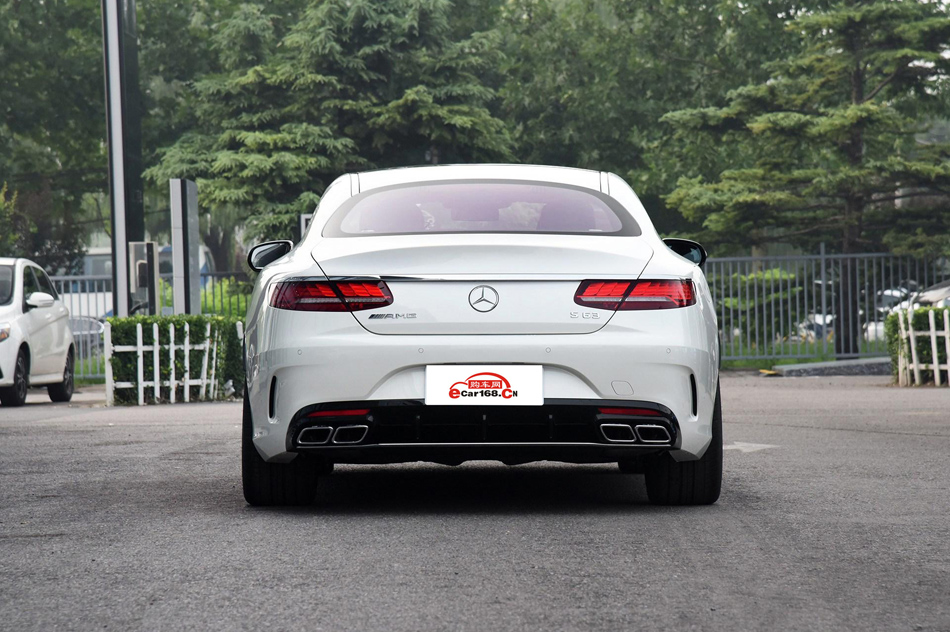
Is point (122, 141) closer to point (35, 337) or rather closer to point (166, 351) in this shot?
point (35, 337)

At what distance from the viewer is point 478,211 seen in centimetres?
647

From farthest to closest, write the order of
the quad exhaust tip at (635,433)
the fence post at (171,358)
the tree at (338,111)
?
the tree at (338,111)
the fence post at (171,358)
the quad exhaust tip at (635,433)

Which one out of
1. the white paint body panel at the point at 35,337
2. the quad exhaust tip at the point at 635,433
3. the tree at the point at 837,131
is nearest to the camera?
the quad exhaust tip at the point at 635,433

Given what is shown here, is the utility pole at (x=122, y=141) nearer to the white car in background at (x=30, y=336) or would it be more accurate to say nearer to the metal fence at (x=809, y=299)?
the white car in background at (x=30, y=336)

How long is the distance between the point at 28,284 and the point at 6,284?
467 millimetres

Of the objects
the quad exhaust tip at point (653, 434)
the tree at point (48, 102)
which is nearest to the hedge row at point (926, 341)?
the quad exhaust tip at point (653, 434)

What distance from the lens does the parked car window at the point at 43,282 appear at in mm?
17672

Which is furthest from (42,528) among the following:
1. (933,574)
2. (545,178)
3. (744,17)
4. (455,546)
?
(744,17)

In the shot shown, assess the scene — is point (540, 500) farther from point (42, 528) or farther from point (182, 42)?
point (182, 42)

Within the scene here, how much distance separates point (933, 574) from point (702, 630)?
1.18m

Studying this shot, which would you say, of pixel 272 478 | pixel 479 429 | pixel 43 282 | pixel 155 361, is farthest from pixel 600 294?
pixel 43 282

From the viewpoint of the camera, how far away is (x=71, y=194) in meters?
43.2

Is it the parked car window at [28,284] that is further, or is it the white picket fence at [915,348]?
the white picket fence at [915,348]

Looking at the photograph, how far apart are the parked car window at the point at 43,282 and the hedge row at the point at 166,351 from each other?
1867mm
